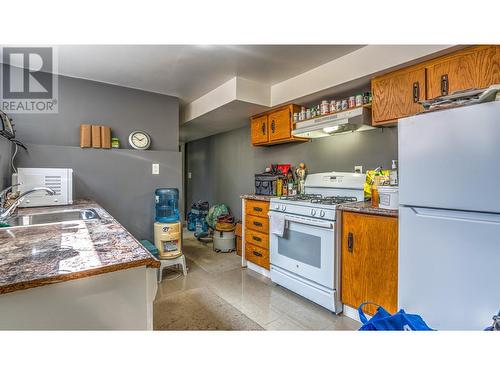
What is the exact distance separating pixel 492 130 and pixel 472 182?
27cm

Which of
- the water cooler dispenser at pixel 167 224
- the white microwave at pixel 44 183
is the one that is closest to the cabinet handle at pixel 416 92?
the water cooler dispenser at pixel 167 224

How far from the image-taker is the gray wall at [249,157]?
2.41m

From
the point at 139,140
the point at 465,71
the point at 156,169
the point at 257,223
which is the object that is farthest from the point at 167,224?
the point at 465,71

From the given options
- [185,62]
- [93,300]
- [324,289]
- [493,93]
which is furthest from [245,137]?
[93,300]

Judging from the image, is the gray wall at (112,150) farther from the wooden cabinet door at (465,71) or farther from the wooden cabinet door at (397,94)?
the wooden cabinet door at (465,71)

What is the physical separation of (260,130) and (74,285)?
2956 millimetres

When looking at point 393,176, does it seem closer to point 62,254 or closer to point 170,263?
point 62,254

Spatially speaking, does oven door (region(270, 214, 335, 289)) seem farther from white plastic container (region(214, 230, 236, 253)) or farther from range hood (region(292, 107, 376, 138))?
white plastic container (region(214, 230, 236, 253))

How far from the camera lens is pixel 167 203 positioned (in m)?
3.17

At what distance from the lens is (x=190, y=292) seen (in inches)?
94.4

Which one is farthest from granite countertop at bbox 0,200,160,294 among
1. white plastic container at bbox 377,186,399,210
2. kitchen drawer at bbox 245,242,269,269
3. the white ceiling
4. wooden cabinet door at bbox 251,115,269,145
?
wooden cabinet door at bbox 251,115,269,145

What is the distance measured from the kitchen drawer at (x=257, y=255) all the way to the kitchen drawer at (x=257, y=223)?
0.72 ft

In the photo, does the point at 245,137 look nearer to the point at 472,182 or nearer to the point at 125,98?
the point at 125,98

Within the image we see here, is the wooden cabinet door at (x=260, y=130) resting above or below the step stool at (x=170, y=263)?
above
